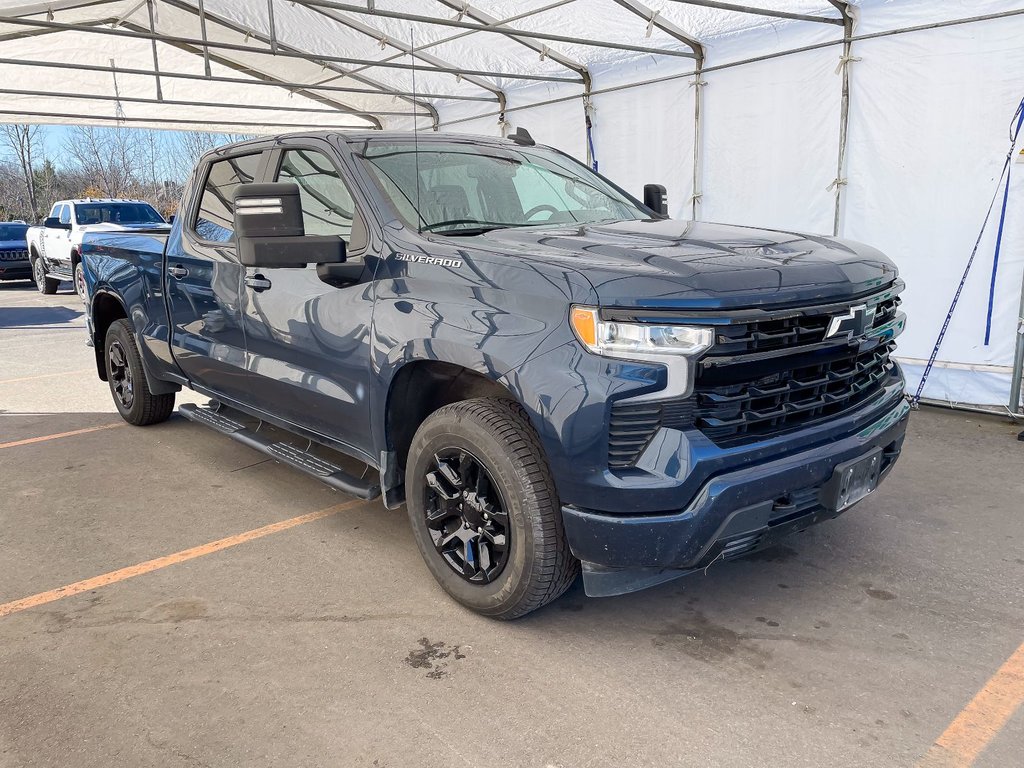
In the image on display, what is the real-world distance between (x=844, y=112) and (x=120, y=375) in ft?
20.2

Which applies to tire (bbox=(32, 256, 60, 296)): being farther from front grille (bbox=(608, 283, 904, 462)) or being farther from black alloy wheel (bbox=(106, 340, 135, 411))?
front grille (bbox=(608, 283, 904, 462))

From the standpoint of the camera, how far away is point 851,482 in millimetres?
2893

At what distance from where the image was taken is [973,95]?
19.7 ft

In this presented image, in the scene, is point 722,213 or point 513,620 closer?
point 513,620

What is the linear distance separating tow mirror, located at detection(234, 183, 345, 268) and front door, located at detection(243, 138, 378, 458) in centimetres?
29

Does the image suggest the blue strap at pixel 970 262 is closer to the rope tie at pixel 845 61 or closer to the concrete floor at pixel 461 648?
the rope tie at pixel 845 61

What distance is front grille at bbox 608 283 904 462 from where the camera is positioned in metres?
2.52

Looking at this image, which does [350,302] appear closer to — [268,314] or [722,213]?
[268,314]

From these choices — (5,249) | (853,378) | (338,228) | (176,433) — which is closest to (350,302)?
(338,228)

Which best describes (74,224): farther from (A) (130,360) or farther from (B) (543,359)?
(B) (543,359)

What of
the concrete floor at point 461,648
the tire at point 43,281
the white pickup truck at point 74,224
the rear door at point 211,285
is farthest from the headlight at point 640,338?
the tire at point 43,281

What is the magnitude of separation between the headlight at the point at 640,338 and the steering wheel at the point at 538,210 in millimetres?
1257

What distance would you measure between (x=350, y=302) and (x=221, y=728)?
5.49 ft

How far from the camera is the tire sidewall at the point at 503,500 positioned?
2744mm
